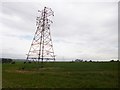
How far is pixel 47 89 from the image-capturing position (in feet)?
51.1

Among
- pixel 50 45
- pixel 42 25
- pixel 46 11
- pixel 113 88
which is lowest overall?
pixel 113 88

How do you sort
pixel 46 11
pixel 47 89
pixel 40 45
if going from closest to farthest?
pixel 47 89
pixel 40 45
pixel 46 11

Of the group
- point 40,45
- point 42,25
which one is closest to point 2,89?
point 40,45

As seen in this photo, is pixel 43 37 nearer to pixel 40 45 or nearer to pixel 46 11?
pixel 40 45

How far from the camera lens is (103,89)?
Answer: 52.1ft

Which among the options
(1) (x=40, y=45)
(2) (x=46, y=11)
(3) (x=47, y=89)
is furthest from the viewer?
(2) (x=46, y=11)

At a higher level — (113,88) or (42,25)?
(42,25)

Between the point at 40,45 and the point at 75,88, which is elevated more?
the point at 40,45

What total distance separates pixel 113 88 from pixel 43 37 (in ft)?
93.2

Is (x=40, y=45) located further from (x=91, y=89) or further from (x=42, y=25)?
(x=91, y=89)

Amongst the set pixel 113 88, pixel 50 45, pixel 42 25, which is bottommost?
pixel 113 88

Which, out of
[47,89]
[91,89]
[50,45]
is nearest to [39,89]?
[47,89]

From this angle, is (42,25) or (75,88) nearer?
(75,88)

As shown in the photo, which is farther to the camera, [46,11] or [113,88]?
[46,11]
